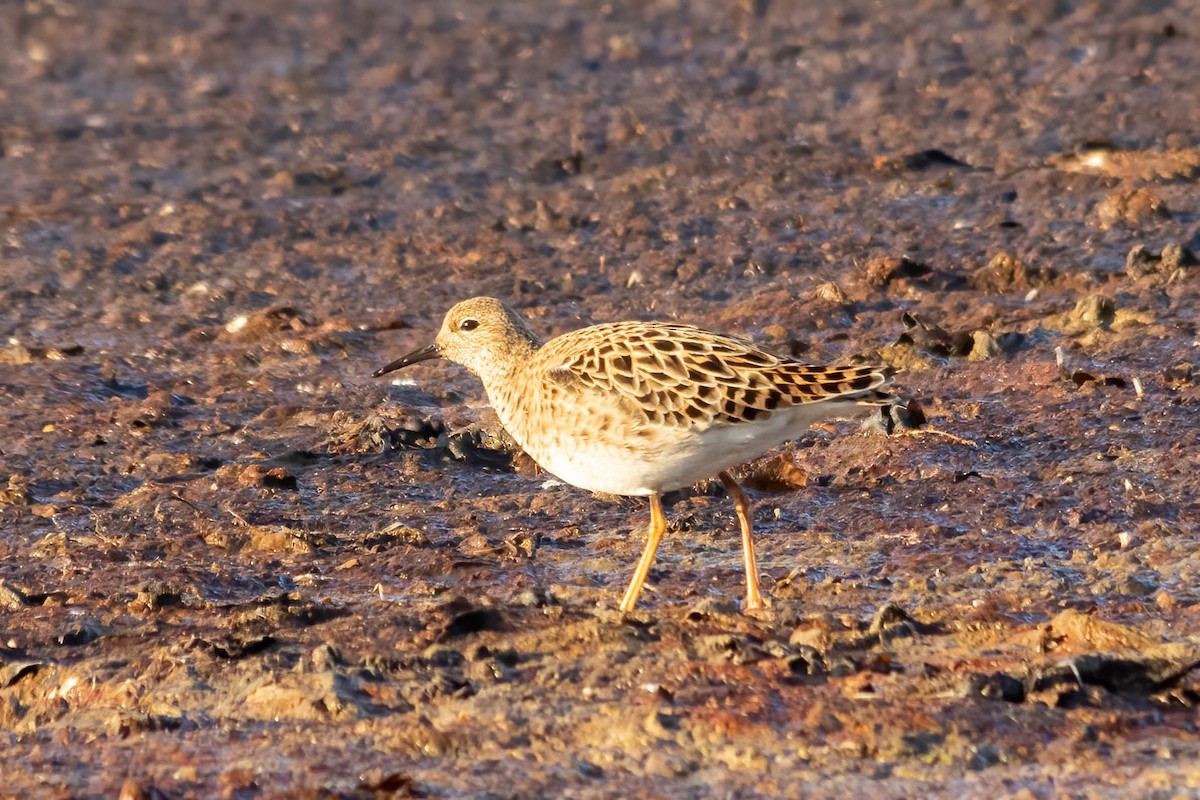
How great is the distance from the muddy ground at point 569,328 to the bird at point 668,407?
559mm

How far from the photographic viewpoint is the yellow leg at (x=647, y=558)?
24.0 ft

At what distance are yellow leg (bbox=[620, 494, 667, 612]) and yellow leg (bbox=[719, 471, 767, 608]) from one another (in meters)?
0.34

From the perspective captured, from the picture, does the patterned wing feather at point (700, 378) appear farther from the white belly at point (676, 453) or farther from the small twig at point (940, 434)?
the small twig at point (940, 434)

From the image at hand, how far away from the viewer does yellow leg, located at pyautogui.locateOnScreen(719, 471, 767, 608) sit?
7.33 meters

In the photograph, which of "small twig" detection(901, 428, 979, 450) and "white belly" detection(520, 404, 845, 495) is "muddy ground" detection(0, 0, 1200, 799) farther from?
"white belly" detection(520, 404, 845, 495)

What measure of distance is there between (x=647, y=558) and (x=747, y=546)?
17.1 inches

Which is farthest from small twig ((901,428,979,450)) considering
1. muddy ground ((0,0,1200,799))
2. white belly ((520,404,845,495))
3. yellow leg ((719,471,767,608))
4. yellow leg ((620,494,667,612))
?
yellow leg ((620,494,667,612))

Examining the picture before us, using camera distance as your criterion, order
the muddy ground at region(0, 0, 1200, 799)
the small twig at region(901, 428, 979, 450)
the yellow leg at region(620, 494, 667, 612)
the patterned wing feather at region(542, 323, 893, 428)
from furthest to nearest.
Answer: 1. the small twig at region(901, 428, 979, 450)
2. the yellow leg at region(620, 494, 667, 612)
3. the patterned wing feather at region(542, 323, 893, 428)
4. the muddy ground at region(0, 0, 1200, 799)

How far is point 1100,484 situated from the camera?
8.45 metres

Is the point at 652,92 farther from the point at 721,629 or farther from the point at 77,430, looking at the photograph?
the point at 721,629

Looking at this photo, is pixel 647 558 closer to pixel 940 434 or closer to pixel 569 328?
pixel 940 434

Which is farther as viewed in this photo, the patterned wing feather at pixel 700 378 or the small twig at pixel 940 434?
the small twig at pixel 940 434

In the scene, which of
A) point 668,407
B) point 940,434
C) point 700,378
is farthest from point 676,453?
point 940,434

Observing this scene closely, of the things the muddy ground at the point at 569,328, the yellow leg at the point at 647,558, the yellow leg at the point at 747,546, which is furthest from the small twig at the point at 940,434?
the yellow leg at the point at 647,558
